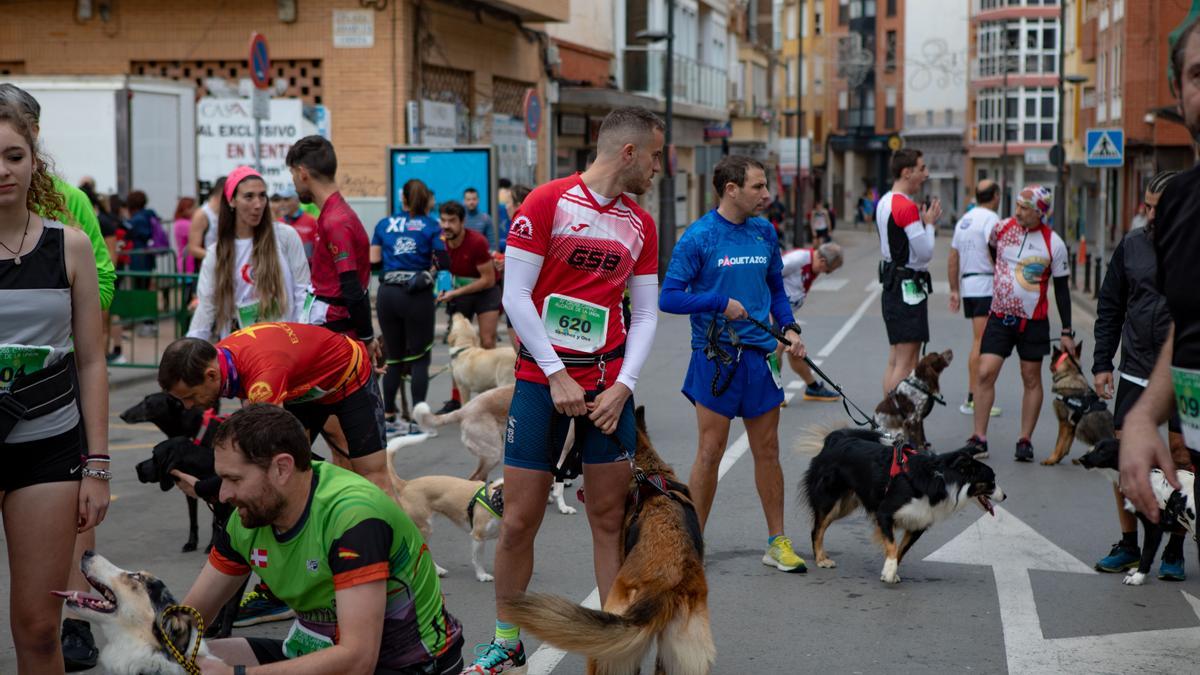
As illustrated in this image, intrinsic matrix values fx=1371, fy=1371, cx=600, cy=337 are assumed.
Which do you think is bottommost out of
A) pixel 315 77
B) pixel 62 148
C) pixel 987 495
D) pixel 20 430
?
pixel 987 495

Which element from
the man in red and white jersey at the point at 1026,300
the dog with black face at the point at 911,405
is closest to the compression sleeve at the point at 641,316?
the dog with black face at the point at 911,405

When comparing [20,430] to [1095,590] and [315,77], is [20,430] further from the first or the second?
[315,77]

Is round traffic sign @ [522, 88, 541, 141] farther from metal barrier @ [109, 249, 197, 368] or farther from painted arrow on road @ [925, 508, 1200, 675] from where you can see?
painted arrow on road @ [925, 508, 1200, 675]

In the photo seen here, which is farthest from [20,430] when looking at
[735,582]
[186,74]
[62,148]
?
[186,74]

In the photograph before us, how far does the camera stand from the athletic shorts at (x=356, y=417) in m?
6.21

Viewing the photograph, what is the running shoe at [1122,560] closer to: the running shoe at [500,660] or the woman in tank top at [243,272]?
the running shoe at [500,660]

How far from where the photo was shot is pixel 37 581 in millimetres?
4199

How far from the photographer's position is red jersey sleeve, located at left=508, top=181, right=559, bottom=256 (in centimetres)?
486

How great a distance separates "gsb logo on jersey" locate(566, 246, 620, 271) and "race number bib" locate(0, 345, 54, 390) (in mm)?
1780

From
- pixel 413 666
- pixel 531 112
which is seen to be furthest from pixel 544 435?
pixel 531 112

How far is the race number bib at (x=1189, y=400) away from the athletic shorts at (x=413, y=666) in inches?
85.8

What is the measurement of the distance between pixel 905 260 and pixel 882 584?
14.3 ft

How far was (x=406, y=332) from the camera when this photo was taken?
36.2 feet

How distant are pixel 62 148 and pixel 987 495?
56.1 ft
